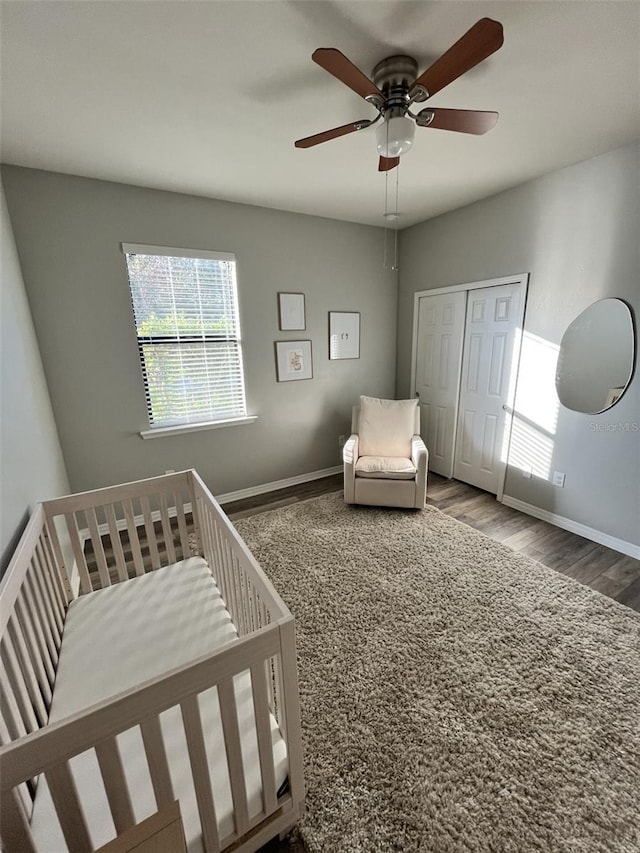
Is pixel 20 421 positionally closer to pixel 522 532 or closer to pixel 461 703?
pixel 461 703

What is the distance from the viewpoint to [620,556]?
2367 millimetres

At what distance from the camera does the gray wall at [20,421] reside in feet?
4.54

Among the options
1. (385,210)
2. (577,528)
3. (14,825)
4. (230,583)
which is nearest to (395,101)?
(385,210)

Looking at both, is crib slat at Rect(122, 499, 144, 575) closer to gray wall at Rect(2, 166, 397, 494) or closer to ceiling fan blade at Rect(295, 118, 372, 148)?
gray wall at Rect(2, 166, 397, 494)

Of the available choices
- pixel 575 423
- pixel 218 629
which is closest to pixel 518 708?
pixel 218 629

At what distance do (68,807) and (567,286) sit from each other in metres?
3.45

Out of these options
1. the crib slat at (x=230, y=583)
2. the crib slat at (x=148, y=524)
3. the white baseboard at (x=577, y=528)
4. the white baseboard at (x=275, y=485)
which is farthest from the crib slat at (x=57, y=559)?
the white baseboard at (x=577, y=528)

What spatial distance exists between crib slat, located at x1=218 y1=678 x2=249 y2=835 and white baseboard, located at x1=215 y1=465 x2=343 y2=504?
2.45 m

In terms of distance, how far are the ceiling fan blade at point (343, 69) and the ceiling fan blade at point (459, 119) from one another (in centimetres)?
22

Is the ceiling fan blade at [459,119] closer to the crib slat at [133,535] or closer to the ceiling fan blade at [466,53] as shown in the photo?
the ceiling fan blade at [466,53]

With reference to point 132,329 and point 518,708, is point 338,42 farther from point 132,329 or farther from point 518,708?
point 518,708

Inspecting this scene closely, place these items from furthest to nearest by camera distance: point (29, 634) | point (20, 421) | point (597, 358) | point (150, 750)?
point (597, 358), point (20, 421), point (29, 634), point (150, 750)

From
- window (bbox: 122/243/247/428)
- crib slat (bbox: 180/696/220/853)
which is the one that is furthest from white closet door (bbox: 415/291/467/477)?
crib slat (bbox: 180/696/220/853)

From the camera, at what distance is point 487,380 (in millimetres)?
3176
